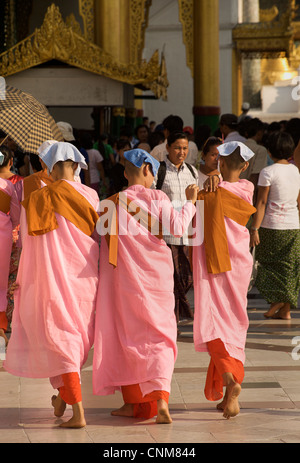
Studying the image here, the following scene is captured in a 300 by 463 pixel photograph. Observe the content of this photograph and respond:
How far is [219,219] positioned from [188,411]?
3.53 ft

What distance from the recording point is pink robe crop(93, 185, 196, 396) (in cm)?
501

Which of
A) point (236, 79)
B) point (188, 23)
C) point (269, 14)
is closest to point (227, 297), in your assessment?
point (188, 23)

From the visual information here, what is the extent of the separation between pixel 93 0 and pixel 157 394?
12039 mm

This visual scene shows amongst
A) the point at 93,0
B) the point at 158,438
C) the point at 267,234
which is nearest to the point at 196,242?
the point at 158,438

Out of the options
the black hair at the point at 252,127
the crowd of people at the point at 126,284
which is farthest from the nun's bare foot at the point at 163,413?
the black hair at the point at 252,127

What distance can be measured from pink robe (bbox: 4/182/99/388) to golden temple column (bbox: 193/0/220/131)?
38.4ft

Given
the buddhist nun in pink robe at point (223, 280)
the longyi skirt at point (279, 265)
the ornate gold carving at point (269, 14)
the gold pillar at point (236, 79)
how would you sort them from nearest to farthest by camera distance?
the buddhist nun in pink robe at point (223, 280)
the longyi skirt at point (279, 265)
the gold pillar at point (236, 79)
the ornate gold carving at point (269, 14)

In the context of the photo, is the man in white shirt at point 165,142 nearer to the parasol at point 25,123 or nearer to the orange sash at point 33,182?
the parasol at point 25,123

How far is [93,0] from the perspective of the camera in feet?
52.4

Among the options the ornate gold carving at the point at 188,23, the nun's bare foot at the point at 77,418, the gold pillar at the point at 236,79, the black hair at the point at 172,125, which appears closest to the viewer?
the nun's bare foot at the point at 77,418

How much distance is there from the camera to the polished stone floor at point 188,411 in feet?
15.4

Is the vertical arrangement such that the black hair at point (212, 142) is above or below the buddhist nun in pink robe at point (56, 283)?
above

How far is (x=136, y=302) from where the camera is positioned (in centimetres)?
502

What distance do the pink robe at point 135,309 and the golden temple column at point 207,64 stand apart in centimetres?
1165
